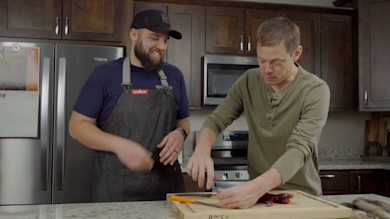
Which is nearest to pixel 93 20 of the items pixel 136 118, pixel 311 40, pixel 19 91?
pixel 19 91

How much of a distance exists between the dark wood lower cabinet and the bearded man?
5.91ft

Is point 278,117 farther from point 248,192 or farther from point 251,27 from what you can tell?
point 251,27

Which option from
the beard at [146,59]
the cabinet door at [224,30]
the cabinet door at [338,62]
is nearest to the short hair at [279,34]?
the beard at [146,59]

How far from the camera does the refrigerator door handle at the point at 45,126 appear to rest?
280 cm

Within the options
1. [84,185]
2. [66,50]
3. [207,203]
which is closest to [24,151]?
[84,185]

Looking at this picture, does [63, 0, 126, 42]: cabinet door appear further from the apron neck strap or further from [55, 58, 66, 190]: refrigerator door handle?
the apron neck strap

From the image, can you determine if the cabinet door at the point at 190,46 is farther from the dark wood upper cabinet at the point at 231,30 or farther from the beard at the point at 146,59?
the beard at the point at 146,59

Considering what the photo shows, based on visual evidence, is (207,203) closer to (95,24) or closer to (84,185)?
(84,185)

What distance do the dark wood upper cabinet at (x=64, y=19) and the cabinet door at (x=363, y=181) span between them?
83.9 inches

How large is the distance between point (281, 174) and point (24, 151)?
79.9 inches

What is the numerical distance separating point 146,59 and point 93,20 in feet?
4.45

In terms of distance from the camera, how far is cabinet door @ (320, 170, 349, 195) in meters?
3.32

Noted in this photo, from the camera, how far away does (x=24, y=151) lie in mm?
2801

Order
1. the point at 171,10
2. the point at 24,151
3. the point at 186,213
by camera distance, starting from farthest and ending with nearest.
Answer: the point at 171,10 → the point at 24,151 → the point at 186,213
